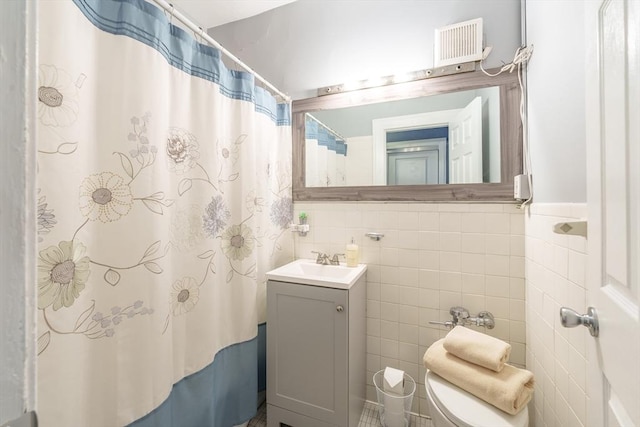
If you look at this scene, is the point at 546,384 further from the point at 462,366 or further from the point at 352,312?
the point at 352,312

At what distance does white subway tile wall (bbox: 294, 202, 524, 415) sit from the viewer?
133 centimetres

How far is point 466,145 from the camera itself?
4.66 ft

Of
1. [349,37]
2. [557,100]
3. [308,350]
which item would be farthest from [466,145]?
[308,350]

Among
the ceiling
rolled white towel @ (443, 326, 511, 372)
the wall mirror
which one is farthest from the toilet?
the ceiling

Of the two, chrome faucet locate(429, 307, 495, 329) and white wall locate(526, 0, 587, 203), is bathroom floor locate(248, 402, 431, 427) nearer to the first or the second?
chrome faucet locate(429, 307, 495, 329)

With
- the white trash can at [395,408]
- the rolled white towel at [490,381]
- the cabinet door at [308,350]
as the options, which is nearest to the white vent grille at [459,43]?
the cabinet door at [308,350]

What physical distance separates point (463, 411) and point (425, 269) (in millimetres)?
688

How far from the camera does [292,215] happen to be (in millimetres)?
1818

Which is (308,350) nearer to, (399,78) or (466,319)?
(466,319)

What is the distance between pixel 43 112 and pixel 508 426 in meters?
1.64

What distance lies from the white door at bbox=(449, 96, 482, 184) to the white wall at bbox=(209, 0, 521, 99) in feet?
0.83

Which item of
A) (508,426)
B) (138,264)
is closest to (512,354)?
(508,426)

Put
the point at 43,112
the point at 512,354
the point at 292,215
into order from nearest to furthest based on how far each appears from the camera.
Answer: the point at 43,112, the point at 512,354, the point at 292,215

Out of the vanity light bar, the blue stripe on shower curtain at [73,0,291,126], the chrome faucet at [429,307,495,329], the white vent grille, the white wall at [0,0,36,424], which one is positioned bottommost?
the chrome faucet at [429,307,495,329]
